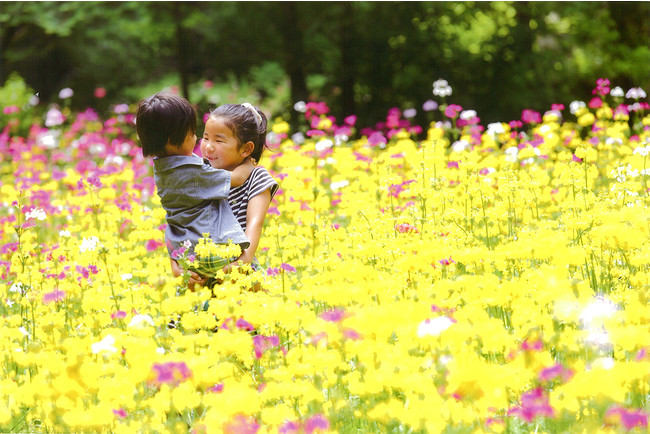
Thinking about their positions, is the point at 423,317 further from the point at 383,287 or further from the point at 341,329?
the point at 383,287

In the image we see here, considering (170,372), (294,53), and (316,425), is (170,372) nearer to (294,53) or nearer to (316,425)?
(316,425)

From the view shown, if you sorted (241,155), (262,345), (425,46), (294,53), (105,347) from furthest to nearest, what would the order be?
(294,53), (425,46), (241,155), (262,345), (105,347)

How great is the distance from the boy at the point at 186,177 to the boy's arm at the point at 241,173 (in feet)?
0.21

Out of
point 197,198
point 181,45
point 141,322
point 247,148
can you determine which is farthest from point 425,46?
point 141,322

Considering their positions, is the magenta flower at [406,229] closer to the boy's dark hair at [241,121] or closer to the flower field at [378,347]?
the flower field at [378,347]

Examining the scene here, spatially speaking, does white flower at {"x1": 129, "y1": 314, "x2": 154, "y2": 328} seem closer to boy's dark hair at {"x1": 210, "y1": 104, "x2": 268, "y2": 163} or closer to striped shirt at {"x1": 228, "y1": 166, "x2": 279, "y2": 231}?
striped shirt at {"x1": 228, "y1": 166, "x2": 279, "y2": 231}

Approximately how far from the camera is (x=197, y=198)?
3328 mm

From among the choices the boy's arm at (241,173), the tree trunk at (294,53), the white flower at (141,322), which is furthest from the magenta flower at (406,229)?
the tree trunk at (294,53)

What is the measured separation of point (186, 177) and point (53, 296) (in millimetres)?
823

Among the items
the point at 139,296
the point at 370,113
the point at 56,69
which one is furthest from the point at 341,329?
the point at 56,69

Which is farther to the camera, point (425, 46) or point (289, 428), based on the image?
point (425, 46)

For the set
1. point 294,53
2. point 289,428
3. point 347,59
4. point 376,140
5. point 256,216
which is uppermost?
point 294,53

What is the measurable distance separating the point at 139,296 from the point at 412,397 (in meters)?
1.70

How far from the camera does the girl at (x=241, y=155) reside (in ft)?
11.2
